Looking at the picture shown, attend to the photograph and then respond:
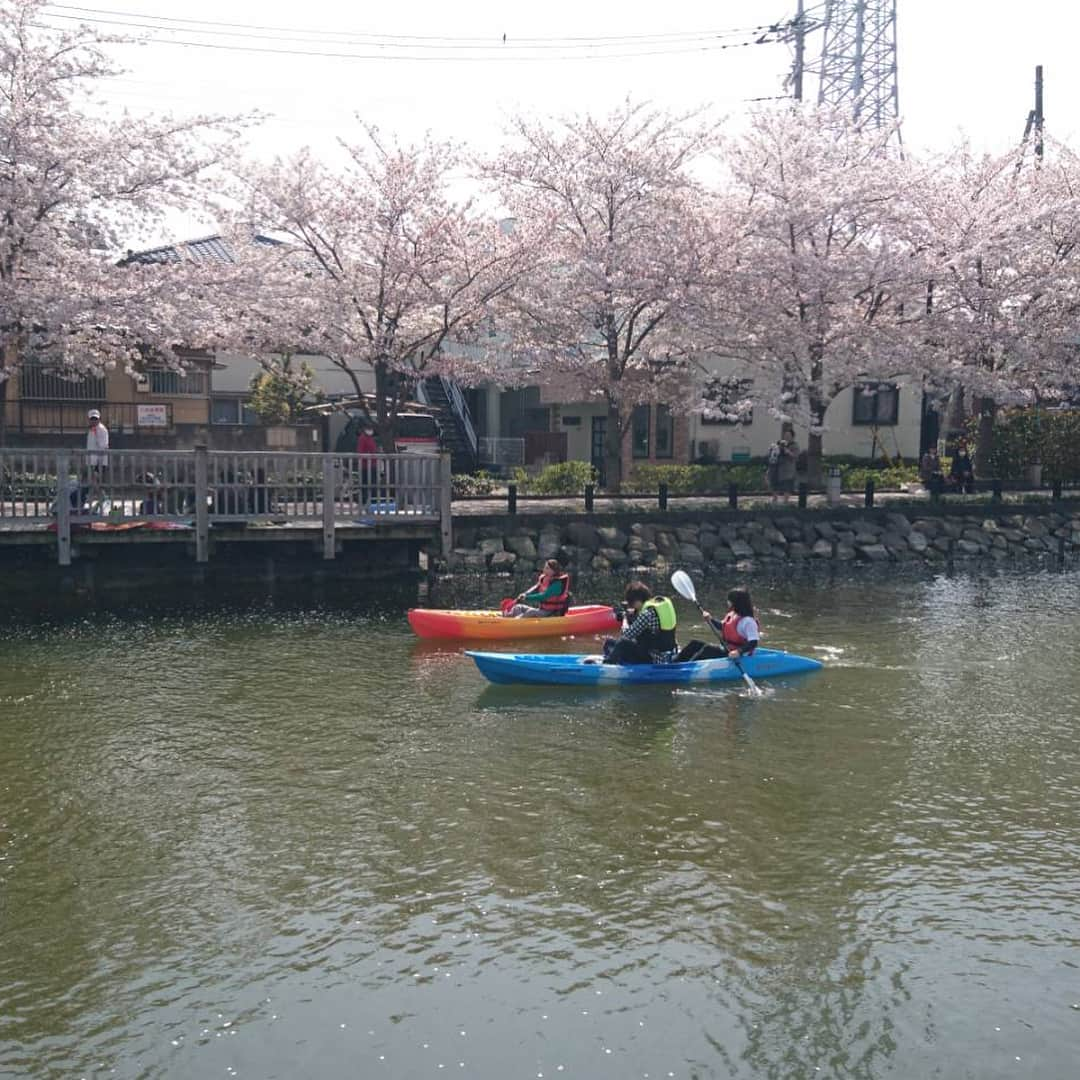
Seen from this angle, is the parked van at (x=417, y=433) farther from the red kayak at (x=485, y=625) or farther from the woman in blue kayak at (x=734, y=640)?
the woman in blue kayak at (x=734, y=640)

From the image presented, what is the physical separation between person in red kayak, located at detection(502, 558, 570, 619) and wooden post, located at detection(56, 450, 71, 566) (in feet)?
24.3

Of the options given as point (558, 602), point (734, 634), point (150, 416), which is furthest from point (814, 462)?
point (150, 416)

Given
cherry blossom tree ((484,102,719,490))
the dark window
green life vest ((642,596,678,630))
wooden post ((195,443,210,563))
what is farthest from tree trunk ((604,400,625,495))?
green life vest ((642,596,678,630))

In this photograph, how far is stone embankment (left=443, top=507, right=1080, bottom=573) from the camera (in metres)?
24.3

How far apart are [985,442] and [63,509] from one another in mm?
26020

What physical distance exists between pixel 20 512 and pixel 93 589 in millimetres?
1925

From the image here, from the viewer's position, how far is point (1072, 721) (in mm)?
13336

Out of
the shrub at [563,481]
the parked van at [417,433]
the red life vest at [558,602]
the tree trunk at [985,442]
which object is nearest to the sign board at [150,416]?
the parked van at [417,433]

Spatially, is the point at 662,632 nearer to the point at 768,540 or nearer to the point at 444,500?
the point at 444,500

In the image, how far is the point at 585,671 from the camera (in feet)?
47.4

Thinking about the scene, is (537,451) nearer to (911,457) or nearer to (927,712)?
(911,457)

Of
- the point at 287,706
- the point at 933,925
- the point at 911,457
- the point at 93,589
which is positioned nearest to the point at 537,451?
the point at 911,457

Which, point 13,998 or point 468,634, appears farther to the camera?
point 468,634

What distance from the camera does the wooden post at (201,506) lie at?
19.2m
